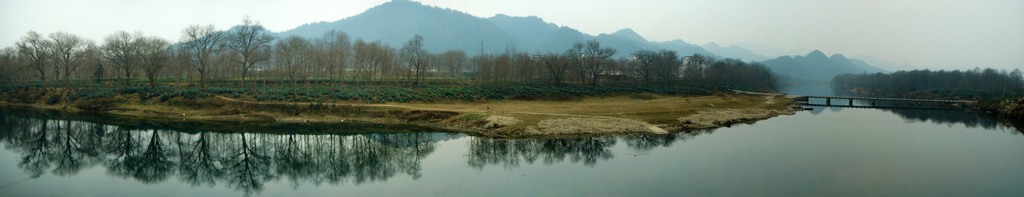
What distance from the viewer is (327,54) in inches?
1896

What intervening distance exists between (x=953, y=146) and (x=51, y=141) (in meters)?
54.4

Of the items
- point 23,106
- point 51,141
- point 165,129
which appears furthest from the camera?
point 23,106

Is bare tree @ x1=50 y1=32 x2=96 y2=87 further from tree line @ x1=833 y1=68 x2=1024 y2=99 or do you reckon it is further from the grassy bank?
tree line @ x1=833 y1=68 x2=1024 y2=99

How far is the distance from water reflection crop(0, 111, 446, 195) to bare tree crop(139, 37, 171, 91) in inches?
509

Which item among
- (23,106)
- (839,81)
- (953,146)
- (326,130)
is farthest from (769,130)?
(839,81)

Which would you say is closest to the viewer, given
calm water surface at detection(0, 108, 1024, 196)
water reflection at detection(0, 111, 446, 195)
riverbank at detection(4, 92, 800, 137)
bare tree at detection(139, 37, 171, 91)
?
calm water surface at detection(0, 108, 1024, 196)

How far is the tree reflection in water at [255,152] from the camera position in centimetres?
1870

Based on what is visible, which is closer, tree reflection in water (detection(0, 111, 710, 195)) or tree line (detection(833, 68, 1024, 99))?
tree reflection in water (detection(0, 111, 710, 195))

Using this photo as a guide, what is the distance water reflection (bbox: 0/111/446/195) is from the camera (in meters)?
18.5

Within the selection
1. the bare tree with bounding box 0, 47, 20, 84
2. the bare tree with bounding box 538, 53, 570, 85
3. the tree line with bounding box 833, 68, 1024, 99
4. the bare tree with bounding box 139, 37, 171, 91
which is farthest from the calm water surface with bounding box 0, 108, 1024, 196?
the tree line with bounding box 833, 68, 1024, 99

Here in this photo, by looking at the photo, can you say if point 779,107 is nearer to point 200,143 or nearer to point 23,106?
point 200,143

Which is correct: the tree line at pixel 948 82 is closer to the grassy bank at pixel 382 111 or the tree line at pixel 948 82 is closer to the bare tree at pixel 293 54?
the grassy bank at pixel 382 111

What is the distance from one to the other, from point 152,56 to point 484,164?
4323 cm

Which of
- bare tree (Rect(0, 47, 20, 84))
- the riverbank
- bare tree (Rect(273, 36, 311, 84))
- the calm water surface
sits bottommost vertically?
the calm water surface
